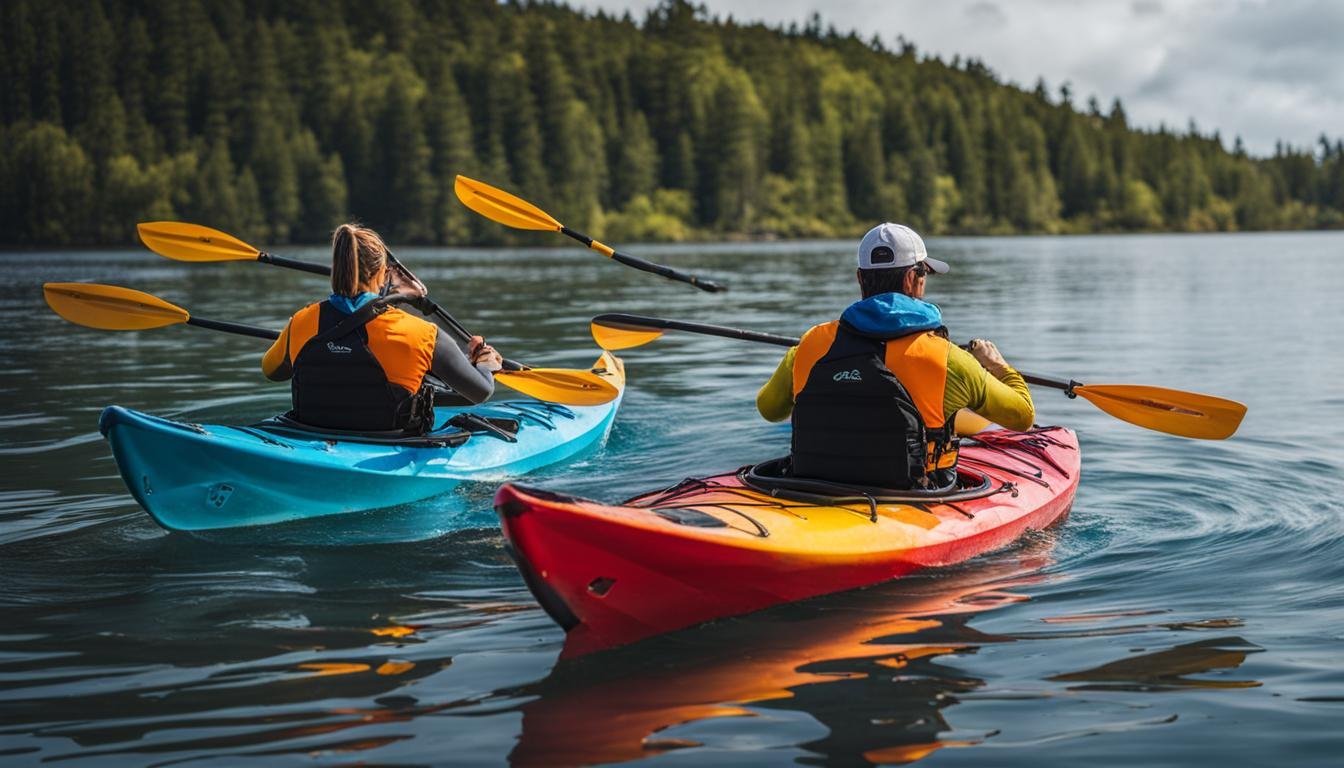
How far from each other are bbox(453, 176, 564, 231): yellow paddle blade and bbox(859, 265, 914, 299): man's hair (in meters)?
3.75

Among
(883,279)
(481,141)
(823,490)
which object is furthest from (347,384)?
(481,141)

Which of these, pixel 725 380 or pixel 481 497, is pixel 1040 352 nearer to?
pixel 725 380

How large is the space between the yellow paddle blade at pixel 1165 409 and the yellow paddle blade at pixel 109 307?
574cm

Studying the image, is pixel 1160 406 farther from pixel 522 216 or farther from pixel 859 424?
pixel 522 216

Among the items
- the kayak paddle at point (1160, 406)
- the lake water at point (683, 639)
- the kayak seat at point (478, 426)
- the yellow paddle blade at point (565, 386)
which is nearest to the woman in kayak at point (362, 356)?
the yellow paddle blade at point (565, 386)

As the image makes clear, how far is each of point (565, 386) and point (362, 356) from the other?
134 centimetres

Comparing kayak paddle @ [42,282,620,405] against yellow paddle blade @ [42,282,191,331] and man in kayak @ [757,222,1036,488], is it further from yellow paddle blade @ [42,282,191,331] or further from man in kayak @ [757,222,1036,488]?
man in kayak @ [757,222,1036,488]

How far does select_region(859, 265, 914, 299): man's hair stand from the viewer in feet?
17.8

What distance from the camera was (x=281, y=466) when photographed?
6719 millimetres

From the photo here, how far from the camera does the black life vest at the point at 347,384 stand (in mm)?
6766

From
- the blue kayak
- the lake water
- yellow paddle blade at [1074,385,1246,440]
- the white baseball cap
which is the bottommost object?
the lake water

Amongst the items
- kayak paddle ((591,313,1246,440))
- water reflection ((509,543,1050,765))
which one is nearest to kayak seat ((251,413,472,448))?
kayak paddle ((591,313,1246,440))

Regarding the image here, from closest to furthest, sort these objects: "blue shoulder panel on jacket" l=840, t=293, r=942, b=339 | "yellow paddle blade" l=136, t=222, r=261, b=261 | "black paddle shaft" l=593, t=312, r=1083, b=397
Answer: "blue shoulder panel on jacket" l=840, t=293, r=942, b=339 → "black paddle shaft" l=593, t=312, r=1083, b=397 → "yellow paddle blade" l=136, t=222, r=261, b=261

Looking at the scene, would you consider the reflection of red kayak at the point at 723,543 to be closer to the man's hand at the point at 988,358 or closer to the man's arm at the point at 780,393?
the man's arm at the point at 780,393
